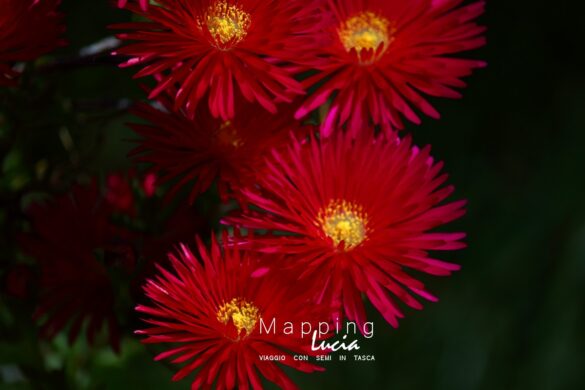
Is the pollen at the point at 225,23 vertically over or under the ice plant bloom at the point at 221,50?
over

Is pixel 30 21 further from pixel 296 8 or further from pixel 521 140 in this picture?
pixel 521 140

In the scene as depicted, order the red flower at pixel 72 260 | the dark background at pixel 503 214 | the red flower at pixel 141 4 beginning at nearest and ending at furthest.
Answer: the red flower at pixel 141 4 < the red flower at pixel 72 260 < the dark background at pixel 503 214

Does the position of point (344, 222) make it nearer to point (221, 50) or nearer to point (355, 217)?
point (355, 217)

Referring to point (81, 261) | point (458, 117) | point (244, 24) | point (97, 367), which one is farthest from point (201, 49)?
point (458, 117)

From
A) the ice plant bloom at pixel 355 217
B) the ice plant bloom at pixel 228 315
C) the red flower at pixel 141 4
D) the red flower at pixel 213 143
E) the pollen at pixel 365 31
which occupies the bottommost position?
the ice plant bloom at pixel 228 315

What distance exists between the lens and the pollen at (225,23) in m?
0.43

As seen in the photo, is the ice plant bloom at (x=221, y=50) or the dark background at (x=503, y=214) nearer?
the ice plant bloom at (x=221, y=50)

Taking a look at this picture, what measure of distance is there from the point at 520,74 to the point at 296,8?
854 mm

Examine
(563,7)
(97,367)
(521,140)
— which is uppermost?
(563,7)

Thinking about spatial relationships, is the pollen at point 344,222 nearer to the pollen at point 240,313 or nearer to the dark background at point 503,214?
the pollen at point 240,313

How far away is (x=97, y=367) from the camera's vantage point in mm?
646

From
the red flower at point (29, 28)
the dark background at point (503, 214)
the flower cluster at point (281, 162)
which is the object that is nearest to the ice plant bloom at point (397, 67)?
the flower cluster at point (281, 162)

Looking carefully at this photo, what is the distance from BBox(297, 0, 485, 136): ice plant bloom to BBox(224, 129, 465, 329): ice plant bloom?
15 millimetres

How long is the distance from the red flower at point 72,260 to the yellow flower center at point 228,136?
0.09 metres
